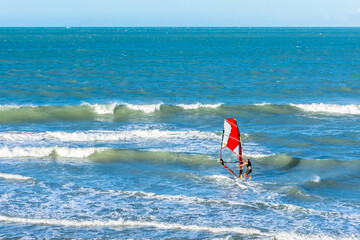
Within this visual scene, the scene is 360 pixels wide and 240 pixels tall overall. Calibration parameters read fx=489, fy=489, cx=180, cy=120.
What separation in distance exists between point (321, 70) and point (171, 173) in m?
43.5

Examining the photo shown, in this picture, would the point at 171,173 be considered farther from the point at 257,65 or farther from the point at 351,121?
the point at 257,65

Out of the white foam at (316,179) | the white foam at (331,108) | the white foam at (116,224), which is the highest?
the white foam at (116,224)

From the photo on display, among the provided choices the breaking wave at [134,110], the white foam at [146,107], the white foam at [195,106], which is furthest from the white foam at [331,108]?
the white foam at [146,107]

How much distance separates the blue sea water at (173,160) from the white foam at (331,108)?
0.48 ft

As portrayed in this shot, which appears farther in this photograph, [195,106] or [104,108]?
[195,106]

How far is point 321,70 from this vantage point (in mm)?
60750

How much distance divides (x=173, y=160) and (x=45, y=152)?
6517mm

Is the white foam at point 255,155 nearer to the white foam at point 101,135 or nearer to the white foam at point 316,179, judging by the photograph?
the white foam at point 316,179

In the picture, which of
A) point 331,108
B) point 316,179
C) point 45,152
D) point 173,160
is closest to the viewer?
point 316,179

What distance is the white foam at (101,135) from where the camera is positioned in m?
27.5

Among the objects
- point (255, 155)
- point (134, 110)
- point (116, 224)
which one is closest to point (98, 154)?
point (255, 155)

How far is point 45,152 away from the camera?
2464cm

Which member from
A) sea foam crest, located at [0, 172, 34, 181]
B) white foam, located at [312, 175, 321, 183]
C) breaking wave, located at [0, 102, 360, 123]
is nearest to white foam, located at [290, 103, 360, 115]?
breaking wave, located at [0, 102, 360, 123]

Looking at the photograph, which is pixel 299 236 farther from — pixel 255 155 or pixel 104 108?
pixel 104 108
